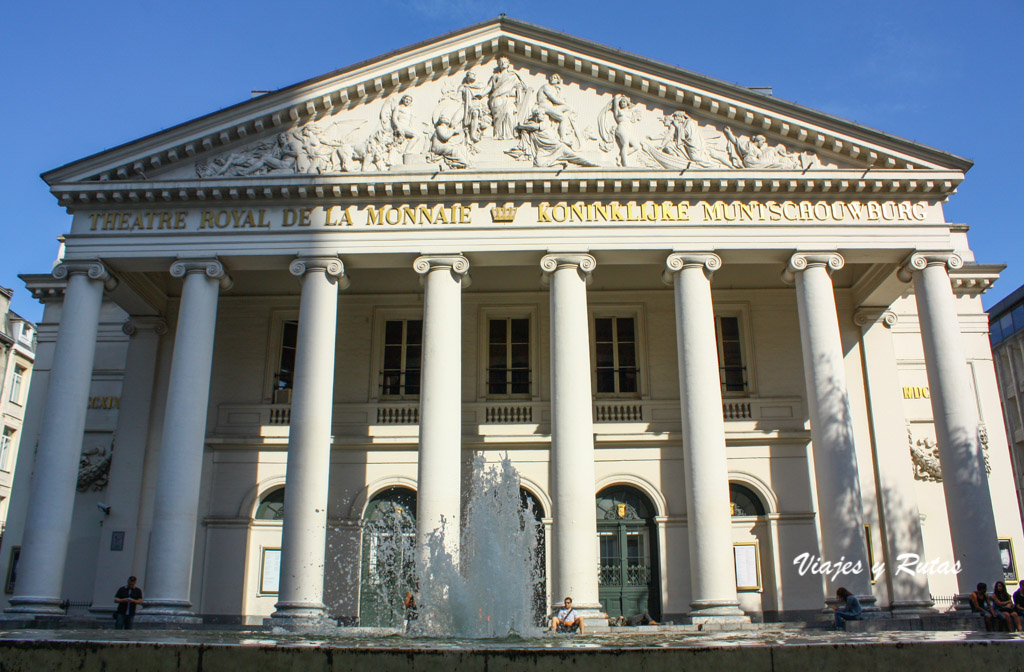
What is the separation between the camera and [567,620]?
49.3 ft

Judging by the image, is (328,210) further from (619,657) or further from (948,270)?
(619,657)

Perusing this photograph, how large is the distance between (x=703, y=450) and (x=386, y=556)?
7782mm

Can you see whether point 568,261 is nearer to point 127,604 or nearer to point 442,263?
point 442,263

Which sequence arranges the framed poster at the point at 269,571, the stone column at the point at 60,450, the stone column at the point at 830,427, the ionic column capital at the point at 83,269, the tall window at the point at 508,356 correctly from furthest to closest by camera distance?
the tall window at the point at 508,356 → the framed poster at the point at 269,571 → the ionic column capital at the point at 83,269 → the stone column at the point at 60,450 → the stone column at the point at 830,427

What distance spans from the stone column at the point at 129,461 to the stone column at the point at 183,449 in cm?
332

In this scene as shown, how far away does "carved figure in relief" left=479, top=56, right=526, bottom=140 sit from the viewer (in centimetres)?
1906

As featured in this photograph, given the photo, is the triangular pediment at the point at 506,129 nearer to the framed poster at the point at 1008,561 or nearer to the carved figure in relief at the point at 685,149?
the carved figure in relief at the point at 685,149

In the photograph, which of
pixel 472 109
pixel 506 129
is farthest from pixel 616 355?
pixel 472 109

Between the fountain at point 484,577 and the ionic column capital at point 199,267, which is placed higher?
the ionic column capital at point 199,267

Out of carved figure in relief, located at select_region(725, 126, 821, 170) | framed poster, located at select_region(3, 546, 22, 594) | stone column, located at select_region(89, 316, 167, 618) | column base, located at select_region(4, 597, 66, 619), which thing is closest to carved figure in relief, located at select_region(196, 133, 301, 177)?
stone column, located at select_region(89, 316, 167, 618)

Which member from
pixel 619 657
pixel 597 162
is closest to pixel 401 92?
pixel 597 162

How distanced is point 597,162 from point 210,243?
8.57 m

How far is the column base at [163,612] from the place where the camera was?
53.0 ft

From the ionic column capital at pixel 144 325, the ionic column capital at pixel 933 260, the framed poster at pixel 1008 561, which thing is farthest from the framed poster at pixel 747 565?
the ionic column capital at pixel 144 325
